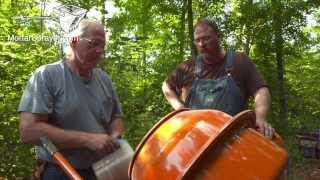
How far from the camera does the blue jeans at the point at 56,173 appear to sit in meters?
2.37

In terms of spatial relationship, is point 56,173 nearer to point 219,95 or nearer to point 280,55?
point 219,95

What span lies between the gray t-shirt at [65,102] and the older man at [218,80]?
858 millimetres

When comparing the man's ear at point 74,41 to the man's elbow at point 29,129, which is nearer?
the man's elbow at point 29,129

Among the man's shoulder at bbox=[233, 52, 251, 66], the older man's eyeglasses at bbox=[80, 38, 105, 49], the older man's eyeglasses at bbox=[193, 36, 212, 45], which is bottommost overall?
the man's shoulder at bbox=[233, 52, 251, 66]

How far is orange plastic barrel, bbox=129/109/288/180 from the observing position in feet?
4.96

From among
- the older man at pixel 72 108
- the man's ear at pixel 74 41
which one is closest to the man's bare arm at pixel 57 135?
the older man at pixel 72 108

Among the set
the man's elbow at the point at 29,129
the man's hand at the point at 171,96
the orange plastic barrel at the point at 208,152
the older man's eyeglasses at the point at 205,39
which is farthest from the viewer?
the man's hand at the point at 171,96

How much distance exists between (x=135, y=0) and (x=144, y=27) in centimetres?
77

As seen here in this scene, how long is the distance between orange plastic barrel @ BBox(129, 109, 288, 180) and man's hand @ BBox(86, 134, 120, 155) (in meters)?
0.41

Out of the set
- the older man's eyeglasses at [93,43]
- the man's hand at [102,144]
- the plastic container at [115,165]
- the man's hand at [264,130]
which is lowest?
the plastic container at [115,165]

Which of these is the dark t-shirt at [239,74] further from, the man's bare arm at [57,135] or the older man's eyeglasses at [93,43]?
the man's bare arm at [57,135]

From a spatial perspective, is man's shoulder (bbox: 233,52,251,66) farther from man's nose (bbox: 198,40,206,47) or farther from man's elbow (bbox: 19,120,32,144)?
man's elbow (bbox: 19,120,32,144)

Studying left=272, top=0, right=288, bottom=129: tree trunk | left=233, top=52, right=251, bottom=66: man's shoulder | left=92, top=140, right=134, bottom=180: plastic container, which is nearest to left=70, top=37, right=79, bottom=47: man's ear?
left=92, top=140, right=134, bottom=180: plastic container

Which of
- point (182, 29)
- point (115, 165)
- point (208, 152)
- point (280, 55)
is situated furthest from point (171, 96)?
point (182, 29)
